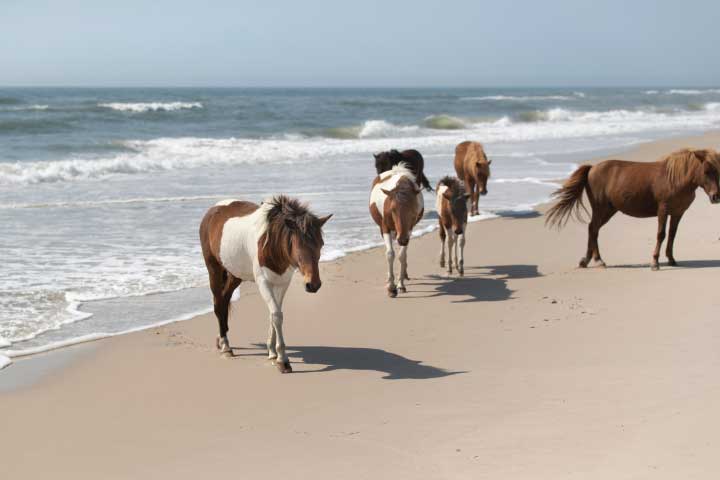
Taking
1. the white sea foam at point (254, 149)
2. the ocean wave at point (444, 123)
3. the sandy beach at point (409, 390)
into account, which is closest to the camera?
the sandy beach at point (409, 390)

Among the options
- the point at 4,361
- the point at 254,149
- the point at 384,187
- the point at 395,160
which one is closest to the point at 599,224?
the point at 384,187

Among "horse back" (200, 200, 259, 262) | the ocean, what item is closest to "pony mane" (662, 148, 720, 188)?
the ocean

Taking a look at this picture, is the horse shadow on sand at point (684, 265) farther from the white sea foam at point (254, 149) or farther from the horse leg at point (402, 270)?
the white sea foam at point (254, 149)

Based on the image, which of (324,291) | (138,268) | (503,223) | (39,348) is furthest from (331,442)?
(503,223)

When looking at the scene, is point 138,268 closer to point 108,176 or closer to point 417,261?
point 417,261

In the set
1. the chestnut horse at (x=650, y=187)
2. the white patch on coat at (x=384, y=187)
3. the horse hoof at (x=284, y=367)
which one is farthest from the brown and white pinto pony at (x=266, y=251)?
the chestnut horse at (x=650, y=187)

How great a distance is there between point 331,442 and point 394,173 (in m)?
5.41

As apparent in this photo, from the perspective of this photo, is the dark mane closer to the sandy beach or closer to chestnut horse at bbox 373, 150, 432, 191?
the sandy beach

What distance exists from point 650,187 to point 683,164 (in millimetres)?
428

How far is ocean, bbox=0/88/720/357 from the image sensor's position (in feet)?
29.0

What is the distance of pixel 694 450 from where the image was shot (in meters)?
4.28

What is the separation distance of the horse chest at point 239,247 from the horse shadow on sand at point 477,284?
2772mm

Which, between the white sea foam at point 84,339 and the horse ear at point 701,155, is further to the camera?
the horse ear at point 701,155

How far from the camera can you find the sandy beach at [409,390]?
4.63m
